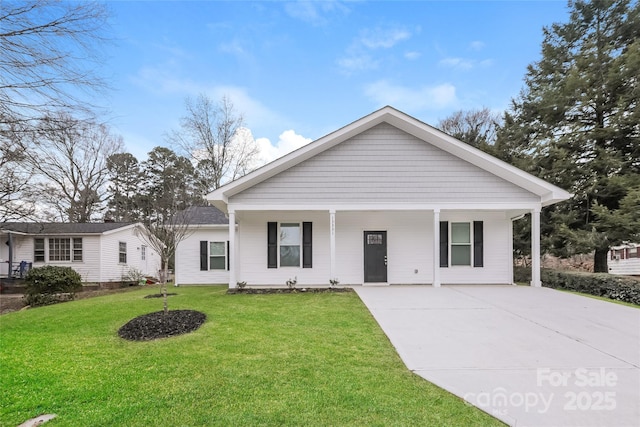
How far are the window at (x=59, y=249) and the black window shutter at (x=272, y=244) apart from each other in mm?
12280

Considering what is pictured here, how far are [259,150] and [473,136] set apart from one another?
17.6 meters

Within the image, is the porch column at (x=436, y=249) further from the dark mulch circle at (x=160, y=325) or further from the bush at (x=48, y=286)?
the bush at (x=48, y=286)

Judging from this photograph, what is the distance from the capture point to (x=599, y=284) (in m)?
10.1

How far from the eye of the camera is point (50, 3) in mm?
4648

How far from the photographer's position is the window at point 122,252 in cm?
1823

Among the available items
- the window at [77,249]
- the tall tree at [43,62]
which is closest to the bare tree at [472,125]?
the tall tree at [43,62]

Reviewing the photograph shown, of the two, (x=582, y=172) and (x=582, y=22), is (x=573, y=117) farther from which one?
(x=582, y=22)

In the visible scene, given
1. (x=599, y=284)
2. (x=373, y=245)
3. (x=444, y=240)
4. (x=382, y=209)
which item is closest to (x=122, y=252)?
(x=373, y=245)

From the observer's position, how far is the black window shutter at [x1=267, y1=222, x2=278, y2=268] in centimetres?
1141

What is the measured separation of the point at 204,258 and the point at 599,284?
569 inches

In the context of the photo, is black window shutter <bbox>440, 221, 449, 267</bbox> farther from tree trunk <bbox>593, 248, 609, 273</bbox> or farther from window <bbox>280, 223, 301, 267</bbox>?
tree trunk <bbox>593, 248, 609, 273</bbox>

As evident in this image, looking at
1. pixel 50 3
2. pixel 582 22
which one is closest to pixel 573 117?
pixel 582 22

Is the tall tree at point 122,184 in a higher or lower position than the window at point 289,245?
higher

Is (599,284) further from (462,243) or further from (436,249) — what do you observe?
(436,249)
